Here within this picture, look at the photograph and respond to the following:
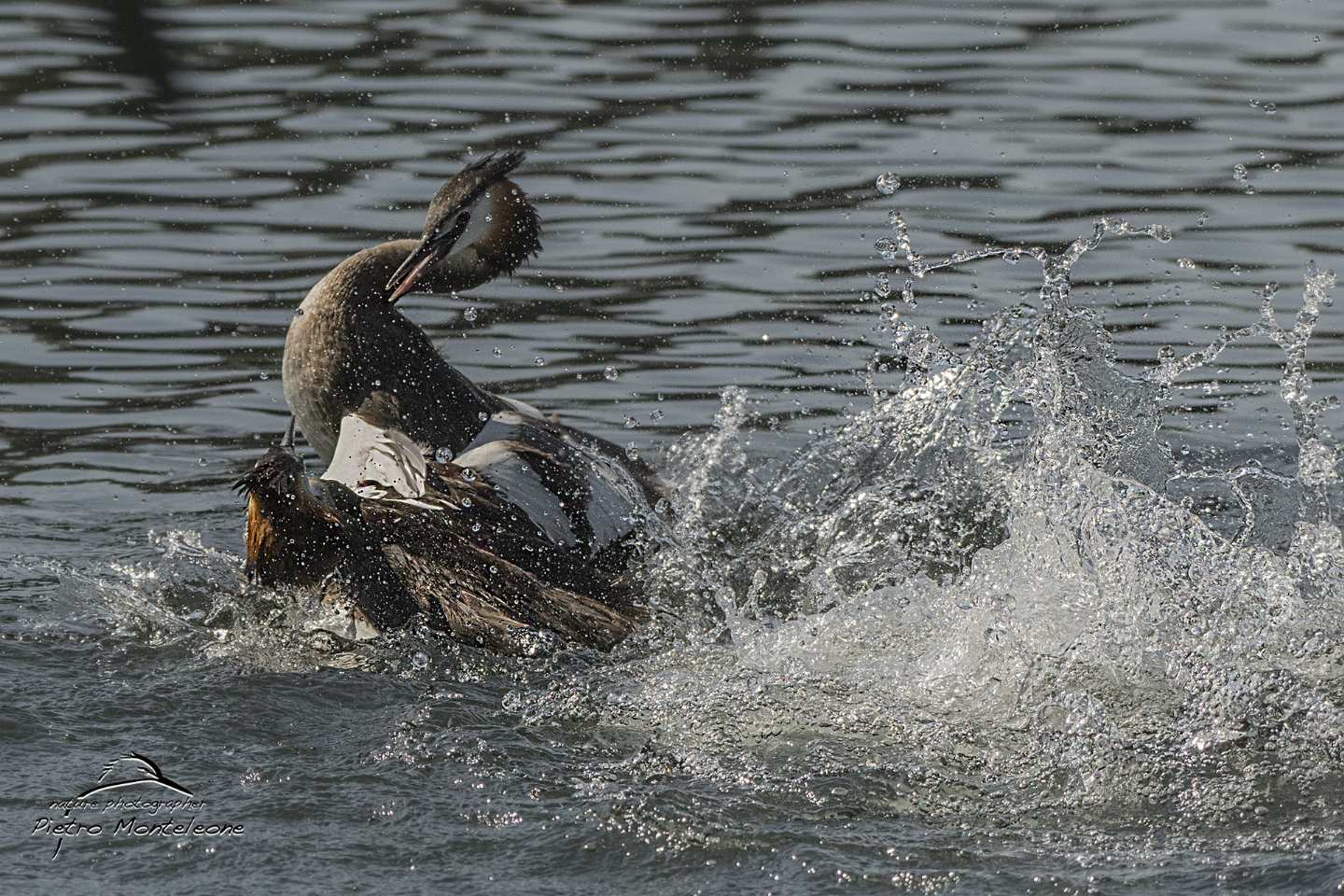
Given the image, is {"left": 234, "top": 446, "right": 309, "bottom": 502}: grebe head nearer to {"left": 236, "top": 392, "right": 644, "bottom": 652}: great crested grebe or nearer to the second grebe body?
{"left": 236, "top": 392, "right": 644, "bottom": 652}: great crested grebe

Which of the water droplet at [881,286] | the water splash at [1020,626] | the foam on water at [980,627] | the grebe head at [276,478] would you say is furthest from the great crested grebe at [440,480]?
the water droplet at [881,286]

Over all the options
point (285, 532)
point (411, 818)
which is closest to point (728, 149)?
point (285, 532)

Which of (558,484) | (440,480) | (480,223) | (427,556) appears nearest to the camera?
(427,556)

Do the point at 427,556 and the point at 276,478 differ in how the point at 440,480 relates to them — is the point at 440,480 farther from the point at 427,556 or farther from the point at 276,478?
the point at 276,478

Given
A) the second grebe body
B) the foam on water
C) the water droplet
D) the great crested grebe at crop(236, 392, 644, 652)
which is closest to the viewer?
the foam on water

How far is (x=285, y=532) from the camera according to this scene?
5418 mm

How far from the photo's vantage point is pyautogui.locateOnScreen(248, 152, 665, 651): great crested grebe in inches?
212

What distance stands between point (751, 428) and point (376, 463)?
7.34ft

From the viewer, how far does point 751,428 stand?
7.80 m

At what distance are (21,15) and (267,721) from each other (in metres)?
8.87

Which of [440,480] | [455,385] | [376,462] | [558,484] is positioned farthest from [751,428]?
[440,480]

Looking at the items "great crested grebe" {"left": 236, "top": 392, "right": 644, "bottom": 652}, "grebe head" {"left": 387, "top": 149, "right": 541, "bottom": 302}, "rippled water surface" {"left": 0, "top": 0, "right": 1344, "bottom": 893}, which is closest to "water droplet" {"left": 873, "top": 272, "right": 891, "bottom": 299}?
"rippled water surface" {"left": 0, "top": 0, "right": 1344, "bottom": 893}

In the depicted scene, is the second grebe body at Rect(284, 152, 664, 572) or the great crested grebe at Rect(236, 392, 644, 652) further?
the second grebe body at Rect(284, 152, 664, 572)

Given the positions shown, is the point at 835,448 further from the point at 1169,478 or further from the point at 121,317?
the point at 121,317
